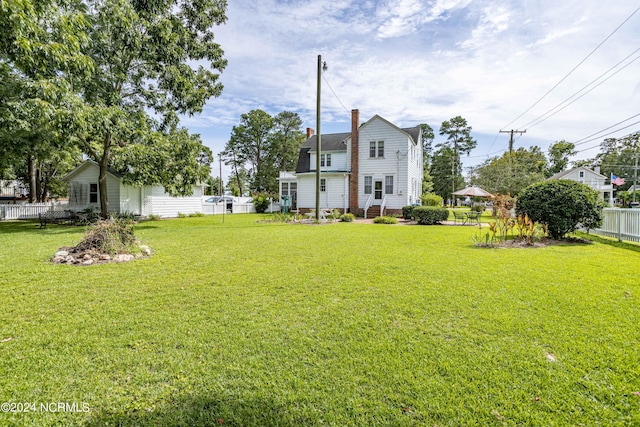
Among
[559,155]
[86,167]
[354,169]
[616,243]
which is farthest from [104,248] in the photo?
[559,155]

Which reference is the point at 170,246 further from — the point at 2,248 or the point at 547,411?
the point at 547,411

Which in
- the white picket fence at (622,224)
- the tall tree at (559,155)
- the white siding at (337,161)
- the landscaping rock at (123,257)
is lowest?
the landscaping rock at (123,257)

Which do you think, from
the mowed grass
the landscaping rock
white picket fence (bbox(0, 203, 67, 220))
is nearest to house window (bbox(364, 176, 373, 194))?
the mowed grass

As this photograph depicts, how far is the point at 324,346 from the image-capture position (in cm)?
311

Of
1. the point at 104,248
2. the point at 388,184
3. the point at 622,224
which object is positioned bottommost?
the point at 104,248

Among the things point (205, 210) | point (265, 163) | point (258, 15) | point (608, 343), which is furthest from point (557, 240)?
point (265, 163)

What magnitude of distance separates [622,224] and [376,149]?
601 inches

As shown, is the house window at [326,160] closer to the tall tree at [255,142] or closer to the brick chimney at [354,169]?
the brick chimney at [354,169]

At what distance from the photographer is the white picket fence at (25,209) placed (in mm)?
20500

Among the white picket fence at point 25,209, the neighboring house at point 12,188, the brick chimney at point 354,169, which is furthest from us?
the neighboring house at point 12,188

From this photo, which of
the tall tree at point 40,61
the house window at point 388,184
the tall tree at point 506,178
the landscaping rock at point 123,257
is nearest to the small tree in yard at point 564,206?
the landscaping rock at point 123,257

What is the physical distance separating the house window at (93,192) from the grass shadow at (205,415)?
24451 millimetres

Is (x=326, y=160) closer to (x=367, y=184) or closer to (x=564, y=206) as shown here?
(x=367, y=184)

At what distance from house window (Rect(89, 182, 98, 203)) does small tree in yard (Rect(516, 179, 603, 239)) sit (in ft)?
85.2
